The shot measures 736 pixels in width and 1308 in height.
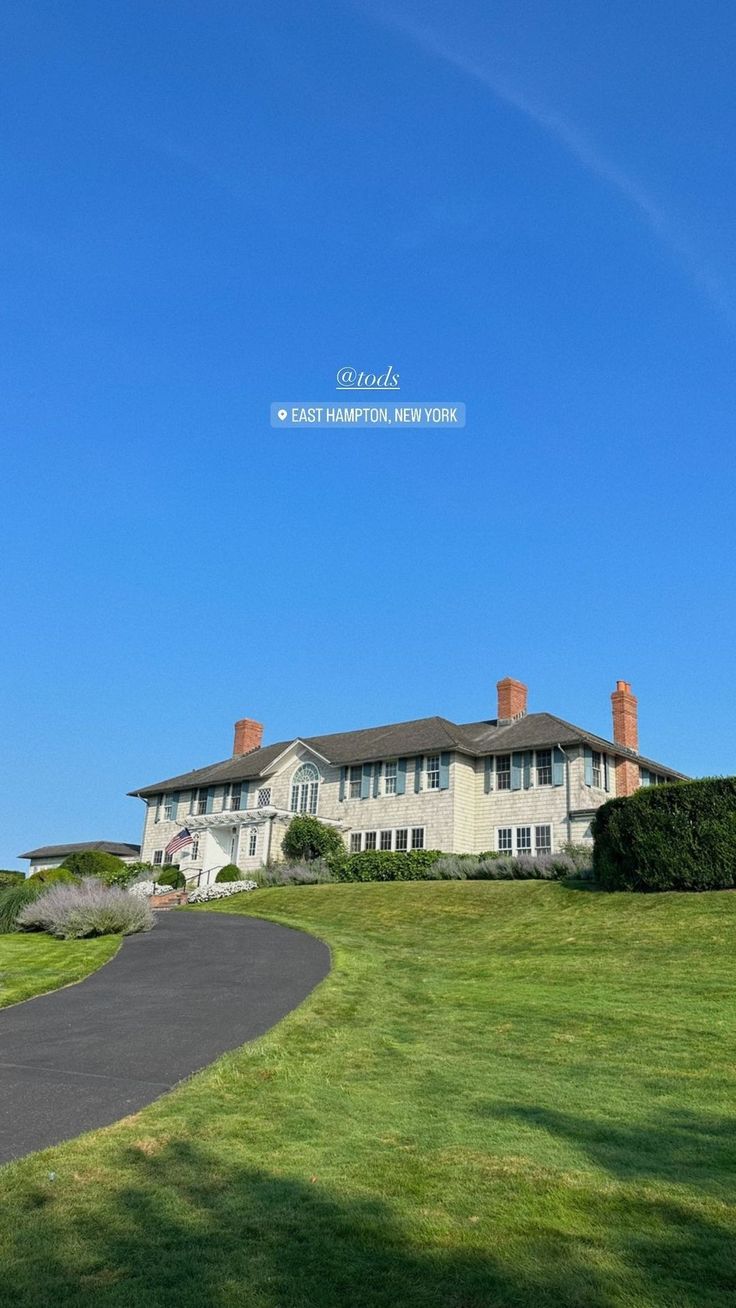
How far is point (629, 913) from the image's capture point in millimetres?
21297

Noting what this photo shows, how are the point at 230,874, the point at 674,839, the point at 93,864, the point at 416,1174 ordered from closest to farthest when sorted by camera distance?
the point at 416,1174 < the point at 674,839 < the point at 230,874 < the point at 93,864

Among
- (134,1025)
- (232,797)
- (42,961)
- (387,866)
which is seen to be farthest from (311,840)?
(134,1025)

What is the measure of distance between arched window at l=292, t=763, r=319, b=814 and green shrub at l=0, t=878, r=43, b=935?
65.3 ft

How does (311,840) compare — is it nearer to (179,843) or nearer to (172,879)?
(172,879)

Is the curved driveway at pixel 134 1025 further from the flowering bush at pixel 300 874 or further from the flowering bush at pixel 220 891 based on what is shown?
the flowering bush at pixel 220 891

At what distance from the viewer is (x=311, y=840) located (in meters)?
41.4

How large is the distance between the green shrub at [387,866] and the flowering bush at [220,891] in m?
3.55

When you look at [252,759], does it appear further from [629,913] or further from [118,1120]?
[118,1120]

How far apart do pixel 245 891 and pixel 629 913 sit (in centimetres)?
1929

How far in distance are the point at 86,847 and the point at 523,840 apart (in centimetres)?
Result: 3733

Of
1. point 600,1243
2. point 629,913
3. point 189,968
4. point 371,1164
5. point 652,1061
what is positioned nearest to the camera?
point 600,1243

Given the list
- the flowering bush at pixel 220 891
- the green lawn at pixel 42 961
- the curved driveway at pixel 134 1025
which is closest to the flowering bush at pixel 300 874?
the flowering bush at pixel 220 891

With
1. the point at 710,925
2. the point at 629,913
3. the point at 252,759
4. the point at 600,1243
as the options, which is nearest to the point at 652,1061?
the point at 600,1243

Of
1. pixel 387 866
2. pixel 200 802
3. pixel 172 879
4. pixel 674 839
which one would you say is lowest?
pixel 172 879
